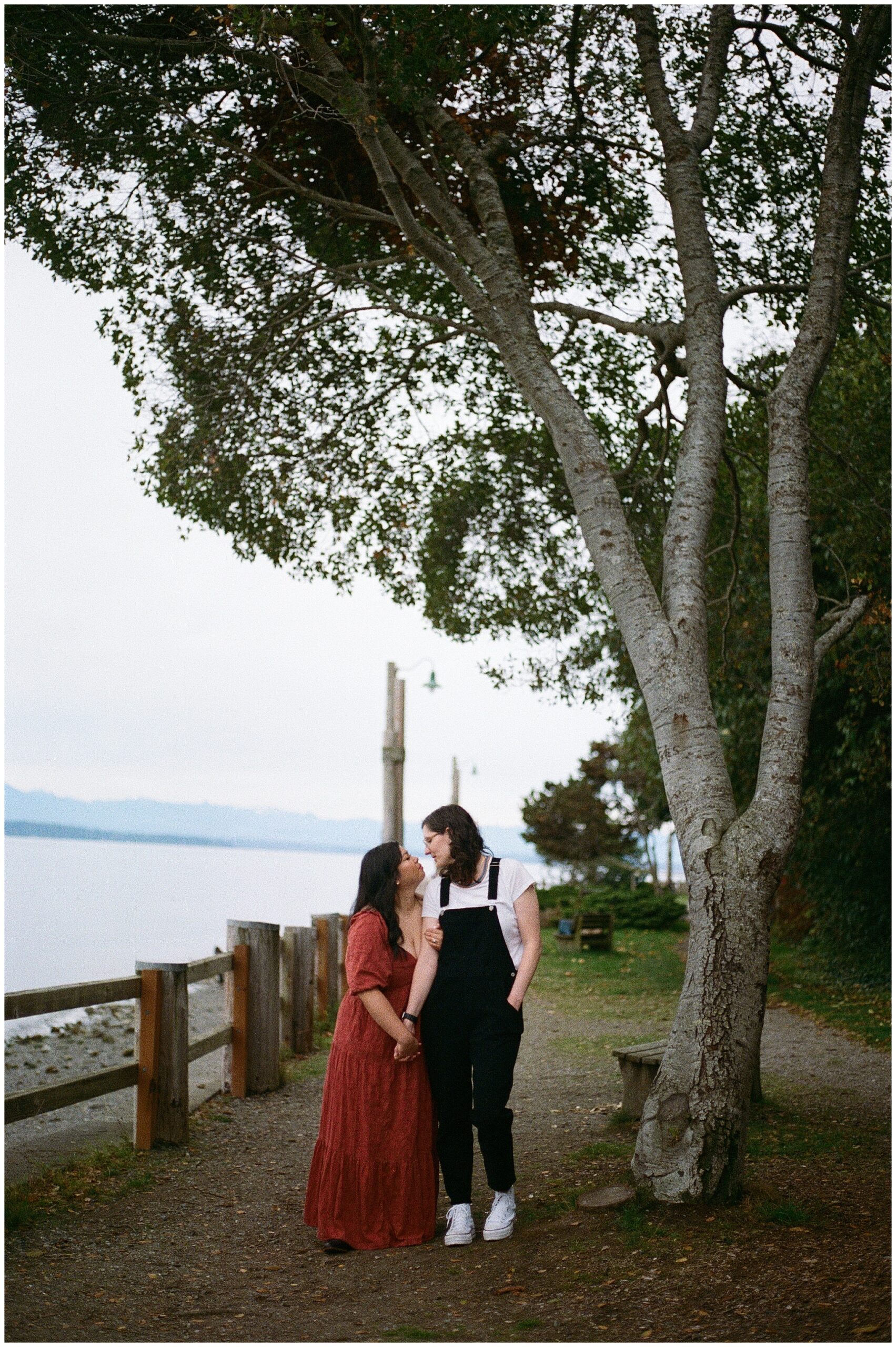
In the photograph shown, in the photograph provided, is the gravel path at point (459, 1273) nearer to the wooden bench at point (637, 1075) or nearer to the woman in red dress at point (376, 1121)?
the woman in red dress at point (376, 1121)

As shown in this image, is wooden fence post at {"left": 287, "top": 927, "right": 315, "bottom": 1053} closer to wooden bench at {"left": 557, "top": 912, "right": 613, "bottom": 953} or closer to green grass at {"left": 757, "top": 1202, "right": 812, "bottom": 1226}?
green grass at {"left": 757, "top": 1202, "right": 812, "bottom": 1226}

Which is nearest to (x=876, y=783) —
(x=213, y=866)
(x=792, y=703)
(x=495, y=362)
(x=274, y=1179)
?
(x=495, y=362)

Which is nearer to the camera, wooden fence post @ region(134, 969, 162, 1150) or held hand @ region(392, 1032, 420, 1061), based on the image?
held hand @ region(392, 1032, 420, 1061)

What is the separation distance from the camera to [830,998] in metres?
14.5

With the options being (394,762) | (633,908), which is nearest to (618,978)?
(394,762)

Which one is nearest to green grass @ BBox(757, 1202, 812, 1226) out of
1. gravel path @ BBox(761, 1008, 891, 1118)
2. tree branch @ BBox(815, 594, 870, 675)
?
tree branch @ BBox(815, 594, 870, 675)

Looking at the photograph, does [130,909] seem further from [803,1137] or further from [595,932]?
[803,1137]

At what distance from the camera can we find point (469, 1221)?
5.32 metres

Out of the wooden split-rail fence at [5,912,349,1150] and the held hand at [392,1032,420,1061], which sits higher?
the held hand at [392,1032,420,1061]

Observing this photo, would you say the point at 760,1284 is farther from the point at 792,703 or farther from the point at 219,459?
the point at 219,459

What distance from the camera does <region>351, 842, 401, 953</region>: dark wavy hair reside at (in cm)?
548

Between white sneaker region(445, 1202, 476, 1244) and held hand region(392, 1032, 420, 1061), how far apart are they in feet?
2.39

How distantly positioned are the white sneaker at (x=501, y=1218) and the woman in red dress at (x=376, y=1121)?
11.3 inches

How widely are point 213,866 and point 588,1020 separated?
9915cm
